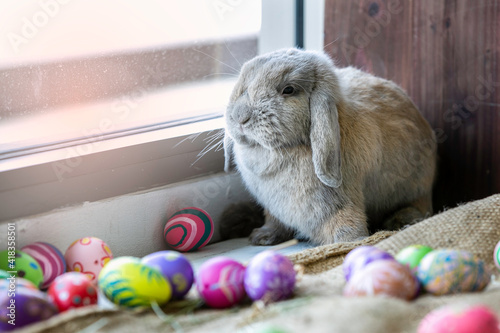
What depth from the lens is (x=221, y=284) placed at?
1444 mm

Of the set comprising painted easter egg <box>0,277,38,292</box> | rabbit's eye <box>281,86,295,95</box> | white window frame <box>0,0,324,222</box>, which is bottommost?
painted easter egg <box>0,277,38,292</box>

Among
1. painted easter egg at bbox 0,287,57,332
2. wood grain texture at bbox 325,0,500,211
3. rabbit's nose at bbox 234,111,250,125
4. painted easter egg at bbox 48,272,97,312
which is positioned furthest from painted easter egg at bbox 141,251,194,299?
wood grain texture at bbox 325,0,500,211

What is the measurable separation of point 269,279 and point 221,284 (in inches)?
4.5

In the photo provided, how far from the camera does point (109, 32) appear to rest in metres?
2.12

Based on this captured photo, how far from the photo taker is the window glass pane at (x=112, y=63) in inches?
75.8

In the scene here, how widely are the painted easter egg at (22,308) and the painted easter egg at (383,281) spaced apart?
2.17 ft

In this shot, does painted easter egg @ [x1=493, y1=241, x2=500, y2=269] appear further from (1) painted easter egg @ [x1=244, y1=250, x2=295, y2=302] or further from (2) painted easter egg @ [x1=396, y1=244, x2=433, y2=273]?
(1) painted easter egg @ [x1=244, y1=250, x2=295, y2=302]

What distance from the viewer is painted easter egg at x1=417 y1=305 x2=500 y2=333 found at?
1144mm

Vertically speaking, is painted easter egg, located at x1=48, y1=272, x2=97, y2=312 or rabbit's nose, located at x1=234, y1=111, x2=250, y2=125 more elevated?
rabbit's nose, located at x1=234, y1=111, x2=250, y2=125

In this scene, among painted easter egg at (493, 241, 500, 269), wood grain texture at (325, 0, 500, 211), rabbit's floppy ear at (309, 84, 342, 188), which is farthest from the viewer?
wood grain texture at (325, 0, 500, 211)

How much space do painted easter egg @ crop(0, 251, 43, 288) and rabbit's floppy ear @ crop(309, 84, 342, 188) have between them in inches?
33.1

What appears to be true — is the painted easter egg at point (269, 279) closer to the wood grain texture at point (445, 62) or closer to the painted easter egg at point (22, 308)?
the painted easter egg at point (22, 308)

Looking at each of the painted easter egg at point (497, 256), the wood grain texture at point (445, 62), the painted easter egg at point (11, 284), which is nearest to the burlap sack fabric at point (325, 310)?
the painted easter egg at point (497, 256)

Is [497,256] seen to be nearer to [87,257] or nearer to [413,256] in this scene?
[413,256]
